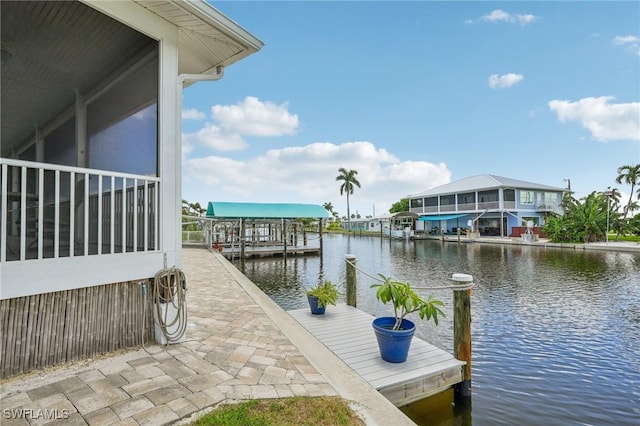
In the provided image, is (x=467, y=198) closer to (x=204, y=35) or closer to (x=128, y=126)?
(x=204, y=35)

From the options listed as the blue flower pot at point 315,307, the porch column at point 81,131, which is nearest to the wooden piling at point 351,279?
the blue flower pot at point 315,307

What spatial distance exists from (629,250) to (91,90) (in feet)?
88.4

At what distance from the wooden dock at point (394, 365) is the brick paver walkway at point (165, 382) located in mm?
803

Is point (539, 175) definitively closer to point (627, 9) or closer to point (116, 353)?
point (627, 9)

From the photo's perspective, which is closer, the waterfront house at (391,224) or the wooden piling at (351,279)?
the wooden piling at (351,279)

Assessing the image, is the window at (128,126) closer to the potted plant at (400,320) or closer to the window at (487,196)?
the potted plant at (400,320)

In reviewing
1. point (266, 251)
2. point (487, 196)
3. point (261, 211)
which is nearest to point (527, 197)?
point (487, 196)

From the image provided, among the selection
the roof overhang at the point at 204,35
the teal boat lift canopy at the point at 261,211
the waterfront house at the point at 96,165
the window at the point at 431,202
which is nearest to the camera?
the waterfront house at the point at 96,165

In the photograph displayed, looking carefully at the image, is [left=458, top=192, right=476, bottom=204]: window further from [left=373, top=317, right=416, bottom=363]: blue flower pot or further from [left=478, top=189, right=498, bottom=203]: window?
[left=373, top=317, right=416, bottom=363]: blue flower pot

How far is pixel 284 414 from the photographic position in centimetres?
240

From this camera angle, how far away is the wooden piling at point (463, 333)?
4.10 meters

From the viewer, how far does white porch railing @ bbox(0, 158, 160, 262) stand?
301 cm

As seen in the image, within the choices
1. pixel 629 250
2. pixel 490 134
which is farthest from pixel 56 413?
pixel 490 134

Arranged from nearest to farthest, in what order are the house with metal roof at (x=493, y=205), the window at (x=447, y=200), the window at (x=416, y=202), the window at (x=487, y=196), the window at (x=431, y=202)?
the house with metal roof at (x=493, y=205)
the window at (x=487, y=196)
the window at (x=447, y=200)
the window at (x=431, y=202)
the window at (x=416, y=202)
